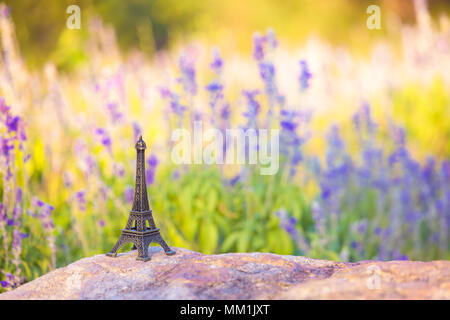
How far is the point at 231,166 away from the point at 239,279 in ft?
6.16

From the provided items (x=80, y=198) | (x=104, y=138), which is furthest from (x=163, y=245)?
(x=104, y=138)

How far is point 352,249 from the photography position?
367 cm

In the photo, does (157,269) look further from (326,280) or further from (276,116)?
(276,116)

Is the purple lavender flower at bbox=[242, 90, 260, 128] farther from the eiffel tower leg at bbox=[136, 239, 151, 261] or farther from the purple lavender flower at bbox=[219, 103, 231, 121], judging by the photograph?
the eiffel tower leg at bbox=[136, 239, 151, 261]

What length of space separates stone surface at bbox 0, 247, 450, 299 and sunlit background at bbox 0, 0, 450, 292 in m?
0.66

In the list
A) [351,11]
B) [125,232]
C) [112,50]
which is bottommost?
[125,232]

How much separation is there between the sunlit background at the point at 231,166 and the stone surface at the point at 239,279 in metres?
0.66

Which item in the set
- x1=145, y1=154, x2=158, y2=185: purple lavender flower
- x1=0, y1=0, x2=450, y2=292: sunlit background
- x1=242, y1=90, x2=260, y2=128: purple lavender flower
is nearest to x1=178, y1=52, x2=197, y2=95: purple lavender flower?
x1=0, y1=0, x2=450, y2=292: sunlit background

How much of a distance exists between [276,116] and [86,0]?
7714 millimetres

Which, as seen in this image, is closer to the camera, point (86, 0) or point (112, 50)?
point (112, 50)

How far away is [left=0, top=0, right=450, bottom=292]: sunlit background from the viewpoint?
Result: 3146 millimetres

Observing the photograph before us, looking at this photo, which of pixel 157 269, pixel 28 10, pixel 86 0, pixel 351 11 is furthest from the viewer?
pixel 351 11
